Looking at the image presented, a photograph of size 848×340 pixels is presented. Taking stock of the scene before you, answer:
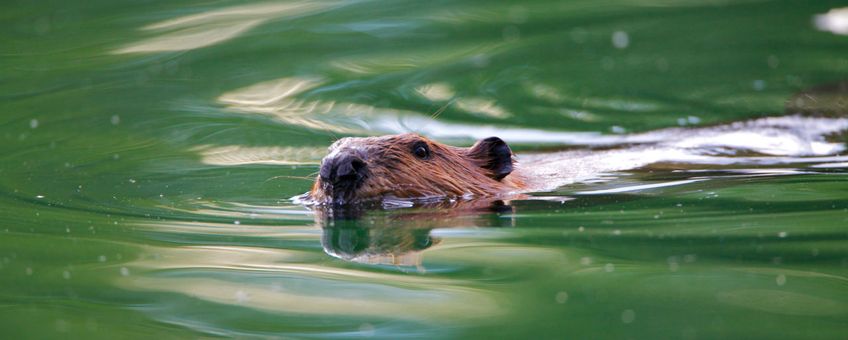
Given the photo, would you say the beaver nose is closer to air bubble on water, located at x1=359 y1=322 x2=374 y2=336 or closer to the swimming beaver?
the swimming beaver

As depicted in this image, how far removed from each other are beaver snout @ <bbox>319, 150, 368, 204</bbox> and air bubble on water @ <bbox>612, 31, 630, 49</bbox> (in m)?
5.10

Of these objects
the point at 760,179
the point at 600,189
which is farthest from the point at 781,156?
the point at 600,189

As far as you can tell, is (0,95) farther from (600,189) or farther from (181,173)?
(600,189)

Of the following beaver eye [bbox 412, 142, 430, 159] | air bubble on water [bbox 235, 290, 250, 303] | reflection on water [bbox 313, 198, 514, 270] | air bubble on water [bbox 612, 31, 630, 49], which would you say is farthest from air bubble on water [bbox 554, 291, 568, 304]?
air bubble on water [bbox 612, 31, 630, 49]

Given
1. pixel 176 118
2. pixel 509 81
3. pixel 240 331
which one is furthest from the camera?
pixel 509 81

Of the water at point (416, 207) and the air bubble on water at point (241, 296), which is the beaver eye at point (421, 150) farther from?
the air bubble on water at point (241, 296)

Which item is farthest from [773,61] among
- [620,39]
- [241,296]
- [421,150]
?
[241,296]

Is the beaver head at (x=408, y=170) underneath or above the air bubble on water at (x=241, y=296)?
above

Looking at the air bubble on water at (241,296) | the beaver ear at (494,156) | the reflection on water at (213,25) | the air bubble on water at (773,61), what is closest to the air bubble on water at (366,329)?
the air bubble on water at (241,296)

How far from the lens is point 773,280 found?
2.98 m

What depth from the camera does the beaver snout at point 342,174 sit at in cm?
478

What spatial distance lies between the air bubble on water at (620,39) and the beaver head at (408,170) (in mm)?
4193

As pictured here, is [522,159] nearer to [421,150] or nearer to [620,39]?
[421,150]

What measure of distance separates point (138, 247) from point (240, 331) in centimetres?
121
